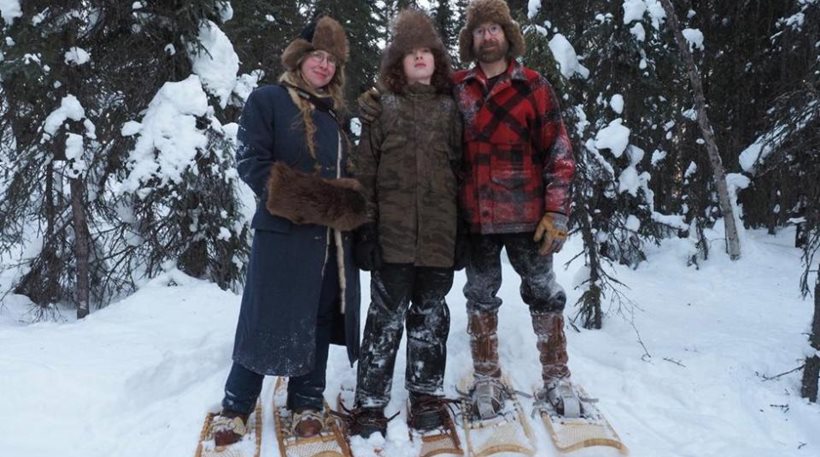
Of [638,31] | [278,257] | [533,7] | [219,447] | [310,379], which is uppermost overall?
[533,7]

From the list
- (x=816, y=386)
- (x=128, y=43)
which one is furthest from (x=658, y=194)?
(x=128, y=43)

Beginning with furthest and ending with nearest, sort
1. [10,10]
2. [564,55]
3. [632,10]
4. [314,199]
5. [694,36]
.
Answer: [694,36]
[632,10]
[10,10]
[564,55]
[314,199]

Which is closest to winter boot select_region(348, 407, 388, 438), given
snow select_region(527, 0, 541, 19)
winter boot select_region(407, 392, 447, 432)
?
winter boot select_region(407, 392, 447, 432)

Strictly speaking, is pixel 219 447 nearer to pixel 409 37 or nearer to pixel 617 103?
pixel 409 37

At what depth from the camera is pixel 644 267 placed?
23.7ft

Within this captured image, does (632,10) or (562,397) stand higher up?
(632,10)

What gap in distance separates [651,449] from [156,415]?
2.64 meters

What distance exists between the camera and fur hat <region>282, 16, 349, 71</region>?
2.72 m

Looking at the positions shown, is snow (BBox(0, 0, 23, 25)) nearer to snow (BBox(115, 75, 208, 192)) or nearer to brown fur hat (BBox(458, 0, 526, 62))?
snow (BBox(115, 75, 208, 192))

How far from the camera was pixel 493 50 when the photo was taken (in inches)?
114

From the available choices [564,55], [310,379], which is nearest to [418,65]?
[310,379]

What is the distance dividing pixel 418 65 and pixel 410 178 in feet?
1.94

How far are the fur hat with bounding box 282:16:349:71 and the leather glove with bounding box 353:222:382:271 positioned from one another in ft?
→ 2.97

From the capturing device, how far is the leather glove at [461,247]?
9.66 feet
